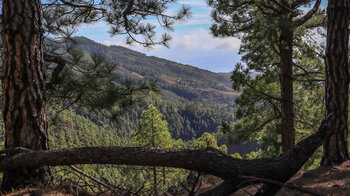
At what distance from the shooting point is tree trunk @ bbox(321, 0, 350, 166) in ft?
15.3

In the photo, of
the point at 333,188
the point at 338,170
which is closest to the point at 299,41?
the point at 338,170

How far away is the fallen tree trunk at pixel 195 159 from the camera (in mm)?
1764

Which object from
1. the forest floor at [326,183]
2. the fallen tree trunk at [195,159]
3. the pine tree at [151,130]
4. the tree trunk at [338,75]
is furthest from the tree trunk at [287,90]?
the pine tree at [151,130]

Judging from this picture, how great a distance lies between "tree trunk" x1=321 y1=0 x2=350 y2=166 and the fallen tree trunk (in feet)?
10.4

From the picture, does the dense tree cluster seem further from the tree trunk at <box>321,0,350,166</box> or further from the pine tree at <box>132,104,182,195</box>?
the pine tree at <box>132,104,182,195</box>

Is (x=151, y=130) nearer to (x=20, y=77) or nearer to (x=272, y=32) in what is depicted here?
(x=272, y=32)

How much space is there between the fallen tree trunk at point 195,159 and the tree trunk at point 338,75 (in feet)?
10.4

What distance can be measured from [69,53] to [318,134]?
383 centimetres

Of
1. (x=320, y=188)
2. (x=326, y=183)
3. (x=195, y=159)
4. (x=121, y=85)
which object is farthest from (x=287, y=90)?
(x=195, y=159)

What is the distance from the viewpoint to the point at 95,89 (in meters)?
4.27

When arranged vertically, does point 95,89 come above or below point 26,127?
above

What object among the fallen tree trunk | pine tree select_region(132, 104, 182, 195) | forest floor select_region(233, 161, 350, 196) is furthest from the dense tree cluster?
pine tree select_region(132, 104, 182, 195)

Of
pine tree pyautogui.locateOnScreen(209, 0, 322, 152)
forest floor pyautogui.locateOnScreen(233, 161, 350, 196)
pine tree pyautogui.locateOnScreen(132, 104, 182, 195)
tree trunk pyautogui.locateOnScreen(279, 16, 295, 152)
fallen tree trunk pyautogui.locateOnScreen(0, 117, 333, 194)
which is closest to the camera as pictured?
fallen tree trunk pyautogui.locateOnScreen(0, 117, 333, 194)

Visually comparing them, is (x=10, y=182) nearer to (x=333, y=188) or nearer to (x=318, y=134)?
(x=318, y=134)
